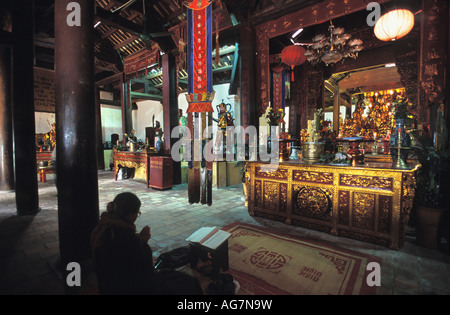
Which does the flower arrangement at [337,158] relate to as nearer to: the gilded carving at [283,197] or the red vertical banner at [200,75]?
the gilded carving at [283,197]

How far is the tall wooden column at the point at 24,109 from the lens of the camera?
4418 mm

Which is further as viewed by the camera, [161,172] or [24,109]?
[161,172]

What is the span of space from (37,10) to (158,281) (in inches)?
389

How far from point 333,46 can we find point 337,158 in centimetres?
357

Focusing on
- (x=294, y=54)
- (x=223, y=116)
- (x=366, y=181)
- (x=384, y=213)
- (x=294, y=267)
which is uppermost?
(x=294, y=54)

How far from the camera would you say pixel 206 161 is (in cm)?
490

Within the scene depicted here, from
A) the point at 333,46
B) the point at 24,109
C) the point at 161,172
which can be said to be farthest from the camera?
the point at 161,172

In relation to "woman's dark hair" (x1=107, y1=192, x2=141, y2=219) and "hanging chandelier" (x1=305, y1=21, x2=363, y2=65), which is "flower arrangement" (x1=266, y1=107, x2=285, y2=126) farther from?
"woman's dark hair" (x1=107, y1=192, x2=141, y2=219)

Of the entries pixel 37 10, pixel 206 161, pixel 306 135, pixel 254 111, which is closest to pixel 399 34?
pixel 306 135

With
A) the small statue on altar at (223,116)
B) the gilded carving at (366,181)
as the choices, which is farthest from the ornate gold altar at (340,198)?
the small statue on altar at (223,116)

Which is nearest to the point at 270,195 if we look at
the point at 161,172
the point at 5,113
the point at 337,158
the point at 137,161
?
the point at 337,158

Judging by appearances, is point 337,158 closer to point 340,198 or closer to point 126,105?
point 340,198

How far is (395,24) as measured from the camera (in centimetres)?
373

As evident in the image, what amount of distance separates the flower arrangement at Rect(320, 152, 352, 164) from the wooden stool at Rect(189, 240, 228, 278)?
2.46 meters
